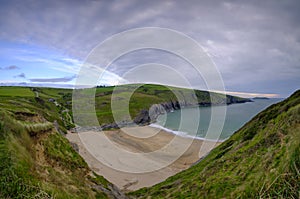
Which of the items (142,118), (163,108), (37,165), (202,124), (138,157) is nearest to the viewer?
(37,165)

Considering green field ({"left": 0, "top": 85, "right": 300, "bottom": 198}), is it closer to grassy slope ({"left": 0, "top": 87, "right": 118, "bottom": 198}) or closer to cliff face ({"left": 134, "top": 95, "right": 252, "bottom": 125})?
grassy slope ({"left": 0, "top": 87, "right": 118, "bottom": 198})

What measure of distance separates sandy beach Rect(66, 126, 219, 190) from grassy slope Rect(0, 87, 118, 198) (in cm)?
1101

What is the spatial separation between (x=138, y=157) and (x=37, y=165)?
2573 centimetres

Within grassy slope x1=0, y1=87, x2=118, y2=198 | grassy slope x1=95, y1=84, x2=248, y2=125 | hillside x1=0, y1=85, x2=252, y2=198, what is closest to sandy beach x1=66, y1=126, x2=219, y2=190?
hillside x1=0, y1=85, x2=252, y2=198

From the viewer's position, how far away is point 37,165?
977 centimetres

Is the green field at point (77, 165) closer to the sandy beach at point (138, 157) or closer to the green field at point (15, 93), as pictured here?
the sandy beach at point (138, 157)

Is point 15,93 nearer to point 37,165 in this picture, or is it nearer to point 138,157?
point 138,157

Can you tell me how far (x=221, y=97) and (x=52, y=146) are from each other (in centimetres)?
19366

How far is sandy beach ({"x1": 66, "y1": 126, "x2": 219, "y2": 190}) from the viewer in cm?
2583

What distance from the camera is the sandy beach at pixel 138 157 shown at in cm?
2583

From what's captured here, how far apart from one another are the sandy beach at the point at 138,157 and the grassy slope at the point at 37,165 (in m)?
11.0

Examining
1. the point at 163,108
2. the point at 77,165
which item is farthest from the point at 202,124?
the point at 77,165

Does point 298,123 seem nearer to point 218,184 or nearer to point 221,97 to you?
point 218,184

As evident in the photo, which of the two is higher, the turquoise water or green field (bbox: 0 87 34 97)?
green field (bbox: 0 87 34 97)
